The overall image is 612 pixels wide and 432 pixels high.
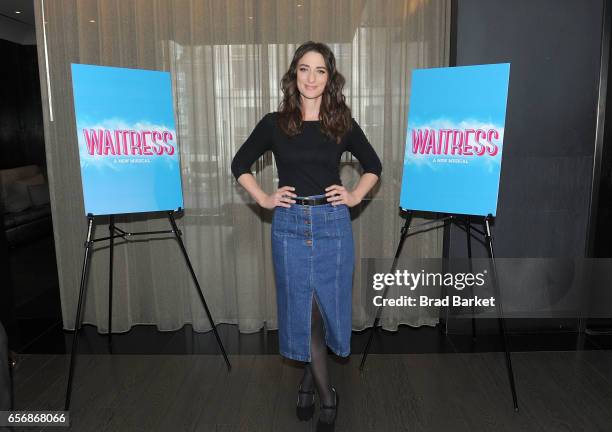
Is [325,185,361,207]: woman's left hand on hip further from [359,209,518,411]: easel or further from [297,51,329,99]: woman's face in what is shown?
[359,209,518,411]: easel

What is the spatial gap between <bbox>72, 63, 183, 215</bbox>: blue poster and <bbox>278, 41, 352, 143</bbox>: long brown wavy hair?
835 mm

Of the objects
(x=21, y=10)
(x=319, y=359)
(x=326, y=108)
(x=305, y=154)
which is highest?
(x=21, y=10)

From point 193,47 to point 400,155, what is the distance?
60.9 inches

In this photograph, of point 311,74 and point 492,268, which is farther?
point 492,268

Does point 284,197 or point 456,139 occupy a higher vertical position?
point 456,139

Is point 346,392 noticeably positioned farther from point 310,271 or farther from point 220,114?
point 220,114

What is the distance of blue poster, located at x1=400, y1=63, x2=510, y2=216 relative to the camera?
8.40 feet

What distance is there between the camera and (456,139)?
8.75ft

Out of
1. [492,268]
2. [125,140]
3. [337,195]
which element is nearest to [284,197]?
[337,195]

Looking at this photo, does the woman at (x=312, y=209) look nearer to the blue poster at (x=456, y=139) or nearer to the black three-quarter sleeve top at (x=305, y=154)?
the black three-quarter sleeve top at (x=305, y=154)

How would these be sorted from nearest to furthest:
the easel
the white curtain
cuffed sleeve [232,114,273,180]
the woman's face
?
the woman's face → cuffed sleeve [232,114,273,180] → the easel → the white curtain

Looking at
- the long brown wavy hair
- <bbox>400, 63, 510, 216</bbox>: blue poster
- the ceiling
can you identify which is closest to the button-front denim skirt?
the long brown wavy hair

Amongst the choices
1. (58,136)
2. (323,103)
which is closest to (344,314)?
(323,103)

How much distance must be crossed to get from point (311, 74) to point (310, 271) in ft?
2.96
